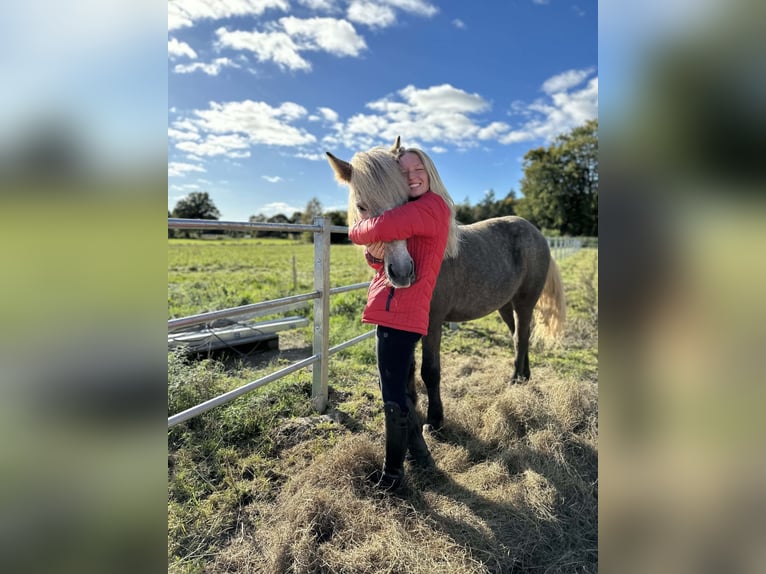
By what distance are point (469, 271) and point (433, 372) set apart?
770 mm

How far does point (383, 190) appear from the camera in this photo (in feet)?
5.88

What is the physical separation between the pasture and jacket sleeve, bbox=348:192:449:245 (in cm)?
136

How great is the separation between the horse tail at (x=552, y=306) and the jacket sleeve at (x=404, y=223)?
8.21 feet

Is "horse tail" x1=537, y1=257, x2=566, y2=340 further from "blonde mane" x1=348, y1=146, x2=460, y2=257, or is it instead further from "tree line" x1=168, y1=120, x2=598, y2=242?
"tree line" x1=168, y1=120, x2=598, y2=242

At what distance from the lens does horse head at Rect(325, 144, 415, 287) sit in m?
1.72

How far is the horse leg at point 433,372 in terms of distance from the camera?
2643mm

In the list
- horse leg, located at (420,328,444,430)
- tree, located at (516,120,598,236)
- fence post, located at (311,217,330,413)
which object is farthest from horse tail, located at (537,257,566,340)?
tree, located at (516,120,598,236)

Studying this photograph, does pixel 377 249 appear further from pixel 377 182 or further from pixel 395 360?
pixel 395 360

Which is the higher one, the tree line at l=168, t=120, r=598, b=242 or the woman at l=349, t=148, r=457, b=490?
the tree line at l=168, t=120, r=598, b=242

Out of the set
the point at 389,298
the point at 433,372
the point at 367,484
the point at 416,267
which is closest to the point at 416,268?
the point at 416,267
